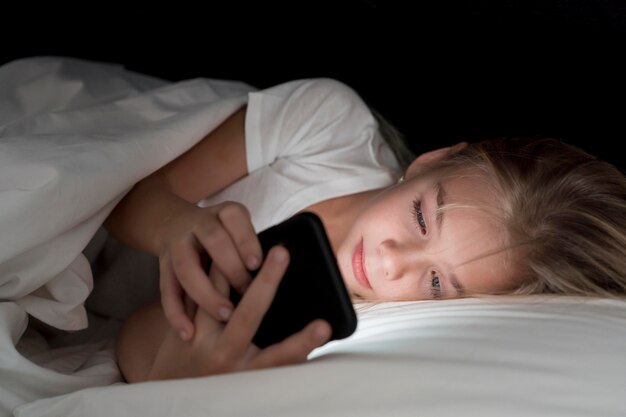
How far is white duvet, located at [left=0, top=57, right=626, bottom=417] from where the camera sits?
67cm

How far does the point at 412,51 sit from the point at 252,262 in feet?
2.13

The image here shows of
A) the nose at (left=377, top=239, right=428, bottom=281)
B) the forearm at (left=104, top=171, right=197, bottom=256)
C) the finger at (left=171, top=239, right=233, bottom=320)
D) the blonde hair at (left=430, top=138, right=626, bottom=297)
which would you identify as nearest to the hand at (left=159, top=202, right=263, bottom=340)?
the finger at (left=171, top=239, right=233, bottom=320)

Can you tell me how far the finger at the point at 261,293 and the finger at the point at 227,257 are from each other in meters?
0.03

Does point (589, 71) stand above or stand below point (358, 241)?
above

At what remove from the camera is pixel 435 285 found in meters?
0.93

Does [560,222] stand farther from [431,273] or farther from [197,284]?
[197,284]

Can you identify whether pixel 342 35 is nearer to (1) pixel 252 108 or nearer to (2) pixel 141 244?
(1) pixel 252 108

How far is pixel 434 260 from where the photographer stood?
→ 0.92 metres

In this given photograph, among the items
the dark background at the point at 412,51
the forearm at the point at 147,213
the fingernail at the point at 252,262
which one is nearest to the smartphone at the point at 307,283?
the fingernail at the point at 252,262

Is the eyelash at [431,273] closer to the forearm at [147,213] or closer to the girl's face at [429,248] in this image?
the girl's face at [429,248]

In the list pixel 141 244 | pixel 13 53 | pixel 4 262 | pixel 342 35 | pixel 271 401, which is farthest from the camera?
pixel 13 53

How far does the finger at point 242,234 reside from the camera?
2.23 ft

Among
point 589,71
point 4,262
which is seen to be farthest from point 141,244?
point 589,71

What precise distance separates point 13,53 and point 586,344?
108 cm
